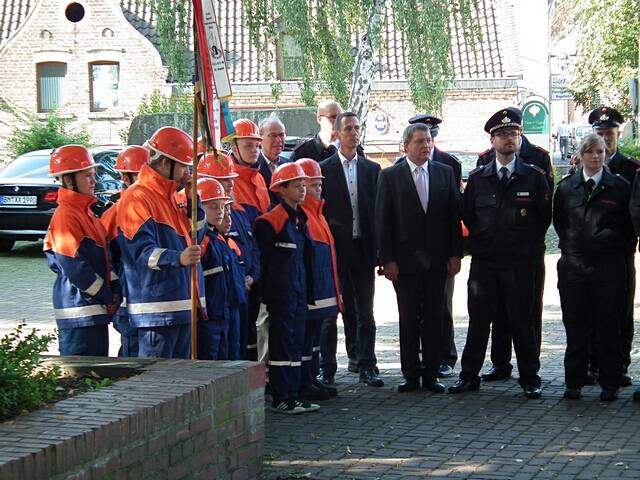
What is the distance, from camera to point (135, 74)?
128 ft

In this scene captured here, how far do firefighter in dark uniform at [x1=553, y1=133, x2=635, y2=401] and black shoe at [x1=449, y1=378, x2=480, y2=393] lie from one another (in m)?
0.75

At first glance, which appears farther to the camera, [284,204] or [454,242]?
[454,242]

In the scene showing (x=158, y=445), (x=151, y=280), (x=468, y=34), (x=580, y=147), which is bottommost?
(x=158, y=445)

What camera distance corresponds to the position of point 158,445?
19.4 ft

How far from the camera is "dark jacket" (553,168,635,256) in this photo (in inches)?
377

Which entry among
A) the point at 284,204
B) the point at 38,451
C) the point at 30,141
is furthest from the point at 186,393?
the point at 30,141

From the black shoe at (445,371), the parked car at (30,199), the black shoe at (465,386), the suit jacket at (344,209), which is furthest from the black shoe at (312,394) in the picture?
the parked car at (30,199)

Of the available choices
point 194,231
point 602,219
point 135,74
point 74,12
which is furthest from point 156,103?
point 194,231

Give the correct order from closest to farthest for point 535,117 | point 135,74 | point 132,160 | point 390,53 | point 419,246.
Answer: point 132,160
point 419,246
point 535,117
point 135,74
point 390,53

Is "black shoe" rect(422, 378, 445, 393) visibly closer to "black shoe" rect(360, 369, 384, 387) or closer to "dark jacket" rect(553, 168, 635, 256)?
"black shoe" rect(360, 369, 384, 387)

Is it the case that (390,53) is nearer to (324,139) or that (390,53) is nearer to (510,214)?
(324,139)

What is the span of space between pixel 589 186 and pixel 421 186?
137cm

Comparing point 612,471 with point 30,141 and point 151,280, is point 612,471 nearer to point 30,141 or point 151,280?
point 151,280

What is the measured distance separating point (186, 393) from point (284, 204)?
132 inches
